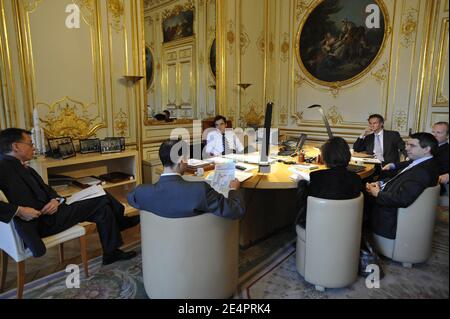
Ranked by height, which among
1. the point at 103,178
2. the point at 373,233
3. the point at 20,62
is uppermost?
the point at 20,62

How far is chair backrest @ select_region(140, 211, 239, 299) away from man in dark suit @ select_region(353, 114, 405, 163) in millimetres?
2316

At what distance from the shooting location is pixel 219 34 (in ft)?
13.2

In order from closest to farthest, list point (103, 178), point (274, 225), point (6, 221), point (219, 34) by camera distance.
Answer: point (6, 221) < point (274, 225) < point (103, 178) < point (219, 34)

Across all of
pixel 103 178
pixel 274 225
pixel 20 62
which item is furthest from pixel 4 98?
pixel 274 225

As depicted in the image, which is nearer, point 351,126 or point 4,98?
point 4,98

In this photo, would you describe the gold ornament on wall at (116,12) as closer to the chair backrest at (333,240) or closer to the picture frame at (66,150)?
the picture frame at (66,150)

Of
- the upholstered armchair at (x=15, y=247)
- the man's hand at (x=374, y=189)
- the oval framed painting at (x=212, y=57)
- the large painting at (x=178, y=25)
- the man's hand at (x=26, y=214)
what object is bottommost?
the upholstered armchair at (x=15, y=247)

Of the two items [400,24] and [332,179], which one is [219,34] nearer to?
[400,24]

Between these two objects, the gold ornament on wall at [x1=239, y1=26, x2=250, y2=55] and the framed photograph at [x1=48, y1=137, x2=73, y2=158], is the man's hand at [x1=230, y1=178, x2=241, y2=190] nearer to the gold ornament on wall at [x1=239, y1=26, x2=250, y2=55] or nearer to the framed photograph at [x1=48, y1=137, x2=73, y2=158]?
the framed photograph at [x1=48, y1=137, x2=73, y2=158]

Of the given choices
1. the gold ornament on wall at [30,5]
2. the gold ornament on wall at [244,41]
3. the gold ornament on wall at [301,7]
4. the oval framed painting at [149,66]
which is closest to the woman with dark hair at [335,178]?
the oval framed painting at [149,66]

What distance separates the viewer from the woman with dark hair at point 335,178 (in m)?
1.73

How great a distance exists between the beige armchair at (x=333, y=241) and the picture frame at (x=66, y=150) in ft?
6.71

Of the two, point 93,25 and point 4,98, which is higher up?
point 93,25

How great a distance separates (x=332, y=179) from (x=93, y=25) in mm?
2628
